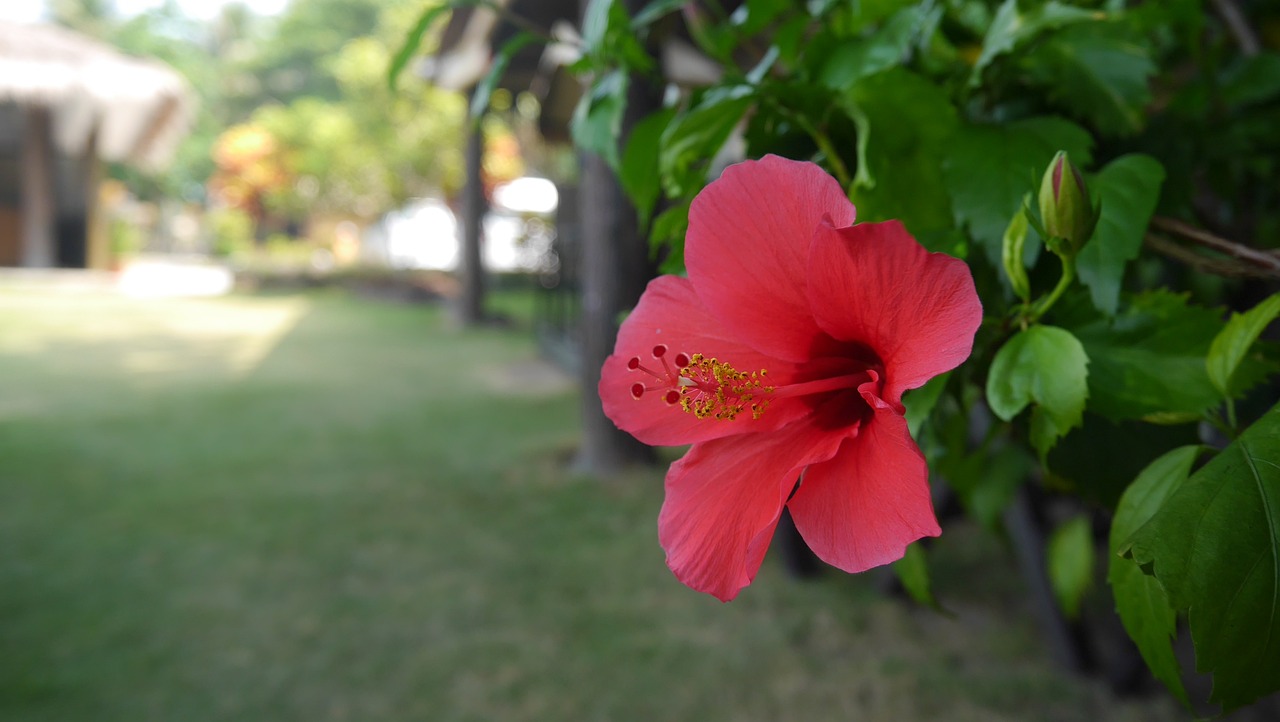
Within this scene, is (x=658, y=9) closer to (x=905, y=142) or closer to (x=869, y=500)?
(x=905, y=142)

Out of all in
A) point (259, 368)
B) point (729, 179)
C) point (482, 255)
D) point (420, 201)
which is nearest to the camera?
point (729, 179)

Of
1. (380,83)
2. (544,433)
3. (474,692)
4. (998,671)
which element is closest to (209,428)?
(544,433)

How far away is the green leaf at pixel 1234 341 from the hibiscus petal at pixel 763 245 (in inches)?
8.7

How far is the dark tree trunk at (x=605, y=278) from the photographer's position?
13.1 ft

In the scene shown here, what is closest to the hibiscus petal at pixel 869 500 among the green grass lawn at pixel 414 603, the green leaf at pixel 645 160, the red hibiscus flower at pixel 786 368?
the red hibiscus flower at pixel 786 368

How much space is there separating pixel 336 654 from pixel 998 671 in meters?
1.62

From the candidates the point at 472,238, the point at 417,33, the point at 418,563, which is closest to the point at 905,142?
the point at 417,33

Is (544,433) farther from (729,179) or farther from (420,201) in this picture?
(420,201)

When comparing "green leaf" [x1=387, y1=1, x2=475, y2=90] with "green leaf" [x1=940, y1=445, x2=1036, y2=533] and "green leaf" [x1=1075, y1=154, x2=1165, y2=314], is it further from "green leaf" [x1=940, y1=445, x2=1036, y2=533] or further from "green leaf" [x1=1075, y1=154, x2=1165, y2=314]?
"green leaf" [x1=940, y1=445, x2=1036, y2=533]

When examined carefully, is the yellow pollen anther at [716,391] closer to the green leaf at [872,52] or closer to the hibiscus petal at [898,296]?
the hibiscus petal at [898,296]

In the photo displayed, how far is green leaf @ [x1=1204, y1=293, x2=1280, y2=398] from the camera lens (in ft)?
1.58

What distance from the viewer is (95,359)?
7.76 m

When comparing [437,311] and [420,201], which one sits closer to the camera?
[437,311]

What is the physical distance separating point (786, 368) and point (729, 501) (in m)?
0.08
